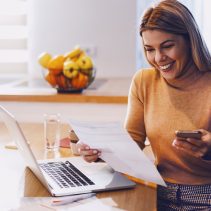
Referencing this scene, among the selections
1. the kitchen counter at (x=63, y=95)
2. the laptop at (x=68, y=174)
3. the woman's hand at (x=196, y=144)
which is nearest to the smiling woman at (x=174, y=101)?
the woman's hand at (x=196, y=144)

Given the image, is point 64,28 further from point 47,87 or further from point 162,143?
point 162,143

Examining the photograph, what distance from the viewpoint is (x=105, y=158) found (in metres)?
1.40

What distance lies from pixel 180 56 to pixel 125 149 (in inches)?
15.5

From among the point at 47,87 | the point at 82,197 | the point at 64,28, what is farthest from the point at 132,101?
the point at 64,28

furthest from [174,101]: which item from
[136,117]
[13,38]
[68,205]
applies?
[13,38]

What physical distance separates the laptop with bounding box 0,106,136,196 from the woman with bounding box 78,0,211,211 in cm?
→ 6

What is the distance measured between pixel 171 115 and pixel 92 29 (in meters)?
1.65

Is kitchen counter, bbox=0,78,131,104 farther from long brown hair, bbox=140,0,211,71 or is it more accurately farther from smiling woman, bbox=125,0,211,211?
long brown hair, bbox=140,0,211,71

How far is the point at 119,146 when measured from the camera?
131 cm

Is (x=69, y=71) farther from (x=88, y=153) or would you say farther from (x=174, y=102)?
(x=88, y=153)

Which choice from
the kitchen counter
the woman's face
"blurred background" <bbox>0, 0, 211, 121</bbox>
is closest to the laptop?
the woman's face

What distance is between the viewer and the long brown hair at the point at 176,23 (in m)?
1.50

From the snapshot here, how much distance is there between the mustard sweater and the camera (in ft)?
5.13

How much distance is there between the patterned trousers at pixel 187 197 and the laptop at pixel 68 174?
0.72ft
